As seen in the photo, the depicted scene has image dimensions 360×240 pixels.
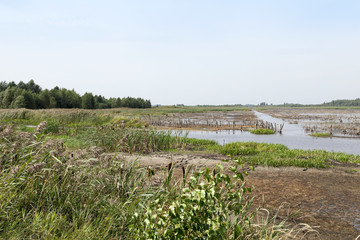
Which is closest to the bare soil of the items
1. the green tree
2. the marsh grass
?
the marsh grass

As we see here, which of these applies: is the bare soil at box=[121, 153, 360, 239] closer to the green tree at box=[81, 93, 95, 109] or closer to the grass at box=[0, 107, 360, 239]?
the grass at box=[0, 107, 360, 239]

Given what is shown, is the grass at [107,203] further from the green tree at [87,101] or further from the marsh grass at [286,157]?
the green tree at [87,101]

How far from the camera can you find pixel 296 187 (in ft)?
28.0

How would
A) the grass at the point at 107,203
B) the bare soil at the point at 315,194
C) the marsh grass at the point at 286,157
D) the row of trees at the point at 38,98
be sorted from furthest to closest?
1. the row of trees at the point at 38,98
2. the marsh grass at the point at 286,157
3. the bare soil at the point at 315,194
4. the grass at the point at 107,203

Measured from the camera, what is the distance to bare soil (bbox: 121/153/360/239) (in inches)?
237

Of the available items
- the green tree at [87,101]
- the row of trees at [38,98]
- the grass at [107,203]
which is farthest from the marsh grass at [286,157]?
the green tree at [87,101]

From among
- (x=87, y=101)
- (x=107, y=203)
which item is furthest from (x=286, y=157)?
(x=87, y=101)

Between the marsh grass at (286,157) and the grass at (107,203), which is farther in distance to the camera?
the marsh grass at (286,157)

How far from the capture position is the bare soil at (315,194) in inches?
237

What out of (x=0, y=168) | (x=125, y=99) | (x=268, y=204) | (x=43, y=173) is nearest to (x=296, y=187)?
(x=268, y=204)

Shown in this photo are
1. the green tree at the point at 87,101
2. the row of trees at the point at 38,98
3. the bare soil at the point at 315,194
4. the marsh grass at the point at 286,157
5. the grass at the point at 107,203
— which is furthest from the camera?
the green tree at the point at 87,101

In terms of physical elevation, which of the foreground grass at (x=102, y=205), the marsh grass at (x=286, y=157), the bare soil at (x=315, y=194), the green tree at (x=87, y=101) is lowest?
the bare soil at (x=315, y=194)

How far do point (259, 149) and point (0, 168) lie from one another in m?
13.6

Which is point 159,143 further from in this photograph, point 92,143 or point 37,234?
point 37,234
